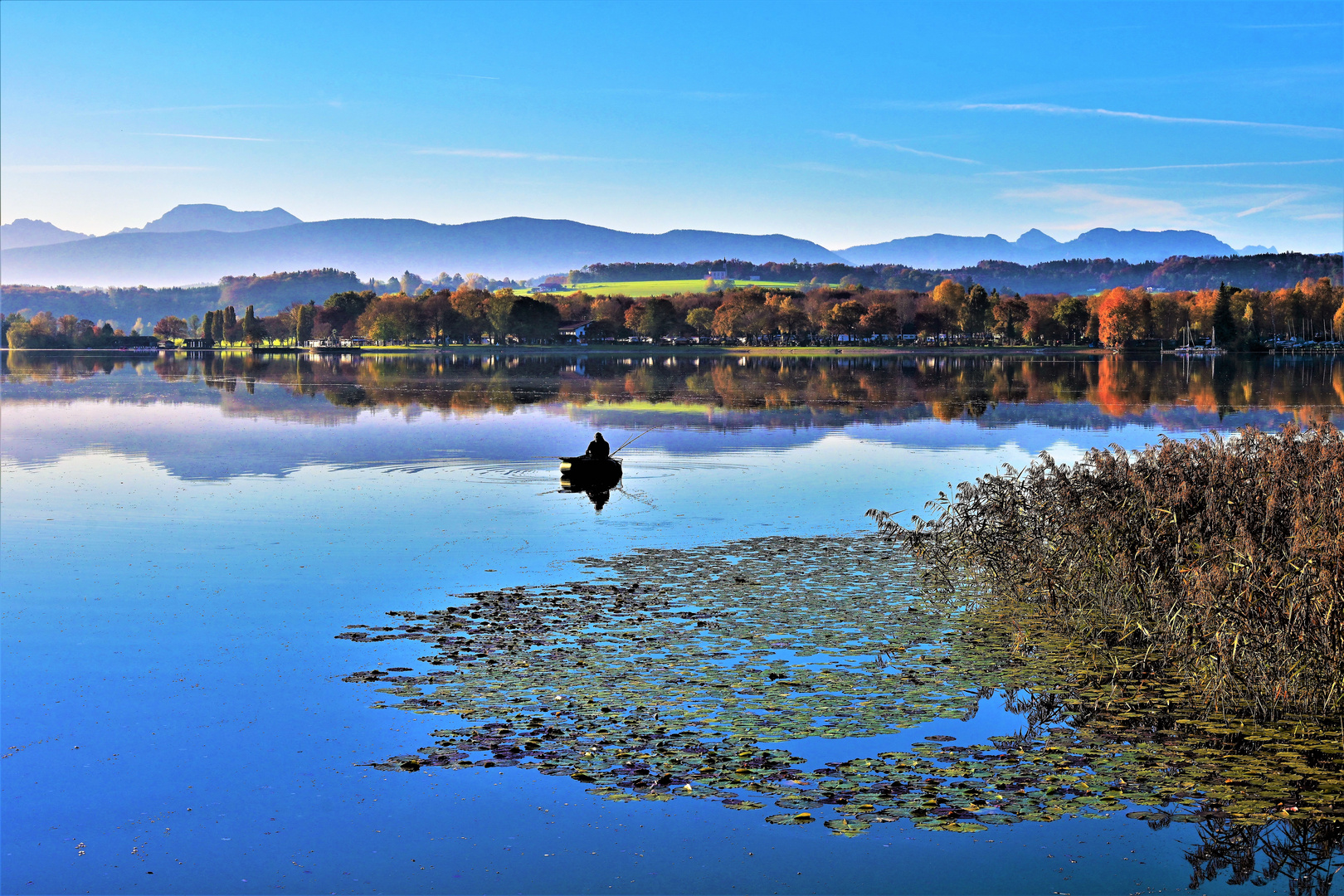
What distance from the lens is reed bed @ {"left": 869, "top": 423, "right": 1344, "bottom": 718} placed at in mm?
16109

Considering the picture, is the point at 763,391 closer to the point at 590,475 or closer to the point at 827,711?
the point at 590,475

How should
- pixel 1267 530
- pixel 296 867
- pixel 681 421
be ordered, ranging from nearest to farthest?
pixel 296 867 < pixel 1267 530 < pixel 681 421

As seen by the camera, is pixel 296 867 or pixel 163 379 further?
pixel 163 379

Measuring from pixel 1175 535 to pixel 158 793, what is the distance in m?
15.8

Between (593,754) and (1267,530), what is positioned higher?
(1267,530)

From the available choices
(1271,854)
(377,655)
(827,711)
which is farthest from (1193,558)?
(377,655)

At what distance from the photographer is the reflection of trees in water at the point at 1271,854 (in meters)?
12.4

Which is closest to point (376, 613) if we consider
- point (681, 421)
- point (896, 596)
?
point (896, 596)

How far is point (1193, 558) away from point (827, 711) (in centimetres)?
673

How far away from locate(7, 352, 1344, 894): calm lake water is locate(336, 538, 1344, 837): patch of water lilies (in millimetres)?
274

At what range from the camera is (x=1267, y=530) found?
18.5m

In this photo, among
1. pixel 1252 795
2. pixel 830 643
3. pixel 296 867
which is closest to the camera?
pixel 296 867

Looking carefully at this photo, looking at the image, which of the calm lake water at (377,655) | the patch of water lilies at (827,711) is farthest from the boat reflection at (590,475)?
the patch of water lilies at (827,711)

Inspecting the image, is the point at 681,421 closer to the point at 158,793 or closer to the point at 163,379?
the point at 158,793
